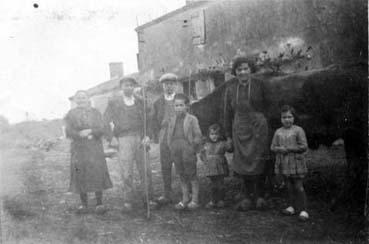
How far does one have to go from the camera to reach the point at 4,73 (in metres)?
5.29

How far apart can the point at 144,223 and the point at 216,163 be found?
1.16m

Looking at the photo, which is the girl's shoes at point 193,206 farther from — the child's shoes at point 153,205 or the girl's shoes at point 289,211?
the girl's shoes at point 289,211

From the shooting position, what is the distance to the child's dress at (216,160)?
185 inches

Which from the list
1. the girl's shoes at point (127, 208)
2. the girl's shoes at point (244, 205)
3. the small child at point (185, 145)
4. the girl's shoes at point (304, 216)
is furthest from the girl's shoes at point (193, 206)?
the girl's shoes at point (304, 216)

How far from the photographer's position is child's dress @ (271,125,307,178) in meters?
4.09

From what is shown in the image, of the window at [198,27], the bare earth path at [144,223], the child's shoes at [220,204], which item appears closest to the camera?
the bare earth path at [144,223]

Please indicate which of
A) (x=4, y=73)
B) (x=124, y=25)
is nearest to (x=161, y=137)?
(x=124, y=25)

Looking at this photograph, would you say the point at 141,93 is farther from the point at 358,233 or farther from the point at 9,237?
the point at 358,233

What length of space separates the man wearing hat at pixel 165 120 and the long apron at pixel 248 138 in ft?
3.01

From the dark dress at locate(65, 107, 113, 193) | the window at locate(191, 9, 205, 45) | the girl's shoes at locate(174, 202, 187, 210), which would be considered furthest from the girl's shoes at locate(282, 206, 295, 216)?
the window at locate(191, 9, 205, 45)

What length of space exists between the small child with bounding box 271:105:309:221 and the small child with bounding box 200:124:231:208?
0.71 meters

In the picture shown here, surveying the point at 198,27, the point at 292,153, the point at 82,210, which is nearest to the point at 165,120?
the point at 82,210

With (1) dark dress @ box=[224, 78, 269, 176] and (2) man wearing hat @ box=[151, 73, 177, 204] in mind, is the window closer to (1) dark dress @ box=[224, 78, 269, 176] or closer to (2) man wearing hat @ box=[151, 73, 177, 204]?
(2) man wearing hat @ box=[151, 73, 177, 204]

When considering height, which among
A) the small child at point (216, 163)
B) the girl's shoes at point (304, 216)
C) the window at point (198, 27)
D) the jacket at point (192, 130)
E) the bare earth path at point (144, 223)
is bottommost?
the bare earth path at point (144, 223)
